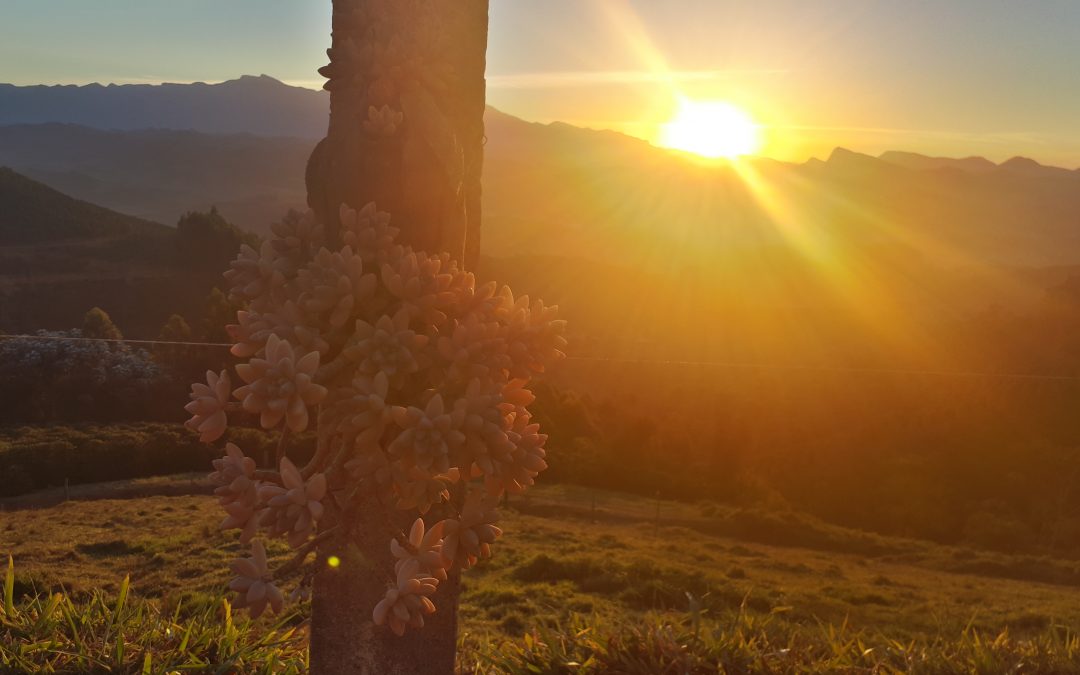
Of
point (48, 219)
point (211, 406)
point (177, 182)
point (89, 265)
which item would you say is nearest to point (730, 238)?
point (89, 265)

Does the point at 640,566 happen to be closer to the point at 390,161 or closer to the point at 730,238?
the point at 390,161

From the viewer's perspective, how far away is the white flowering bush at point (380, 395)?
243 cm

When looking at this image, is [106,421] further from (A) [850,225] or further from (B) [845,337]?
(A) [850,225]

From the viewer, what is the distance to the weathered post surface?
319 centimetres

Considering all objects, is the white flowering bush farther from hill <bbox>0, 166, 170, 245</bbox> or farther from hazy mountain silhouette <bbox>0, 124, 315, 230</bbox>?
hazy mountain silhouette <bbox>0, 124, 315, 230</bbox>

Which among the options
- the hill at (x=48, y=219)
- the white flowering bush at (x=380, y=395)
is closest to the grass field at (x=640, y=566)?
the white flowering bush at (x=380, y=395)

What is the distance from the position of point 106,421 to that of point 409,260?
144 feet

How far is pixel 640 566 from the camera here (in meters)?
24.2

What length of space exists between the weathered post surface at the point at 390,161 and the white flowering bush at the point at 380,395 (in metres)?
0.30

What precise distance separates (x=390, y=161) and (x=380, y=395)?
45.6 inches

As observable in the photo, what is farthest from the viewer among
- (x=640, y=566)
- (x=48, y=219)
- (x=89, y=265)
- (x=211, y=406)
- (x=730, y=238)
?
(x=730, y=238)

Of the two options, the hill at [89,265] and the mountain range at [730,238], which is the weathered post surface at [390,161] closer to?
the hill at [89,265]

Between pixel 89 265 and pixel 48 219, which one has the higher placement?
pixel 48 219

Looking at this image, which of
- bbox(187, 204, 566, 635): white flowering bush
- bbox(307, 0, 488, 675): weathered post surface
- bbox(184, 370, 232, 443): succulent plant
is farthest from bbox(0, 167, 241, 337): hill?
bbox(184, 370, 232, 443): succulent plant
